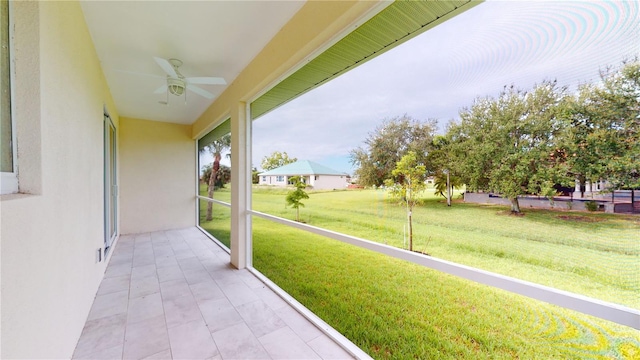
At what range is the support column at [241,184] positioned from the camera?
3.22 metres

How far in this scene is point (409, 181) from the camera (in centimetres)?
163

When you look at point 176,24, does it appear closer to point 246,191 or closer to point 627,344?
point 246,191

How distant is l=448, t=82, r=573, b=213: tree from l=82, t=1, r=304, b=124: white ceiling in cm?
163

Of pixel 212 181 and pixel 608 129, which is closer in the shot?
pixel 608 129

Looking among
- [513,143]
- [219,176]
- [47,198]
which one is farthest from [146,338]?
[219,176]

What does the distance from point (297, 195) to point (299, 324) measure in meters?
1.34

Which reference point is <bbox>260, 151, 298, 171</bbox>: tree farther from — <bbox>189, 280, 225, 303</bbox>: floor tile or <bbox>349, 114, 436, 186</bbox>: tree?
<bbox>189, 280, 225, 303</bbox>: floor tile

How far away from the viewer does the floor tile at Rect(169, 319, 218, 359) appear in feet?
5.61

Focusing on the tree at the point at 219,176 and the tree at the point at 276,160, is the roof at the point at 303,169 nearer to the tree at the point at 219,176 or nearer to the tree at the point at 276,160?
the tree at the point at 276,160

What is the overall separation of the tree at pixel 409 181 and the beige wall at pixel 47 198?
1.89 m

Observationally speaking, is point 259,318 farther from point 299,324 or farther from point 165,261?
point 165,261

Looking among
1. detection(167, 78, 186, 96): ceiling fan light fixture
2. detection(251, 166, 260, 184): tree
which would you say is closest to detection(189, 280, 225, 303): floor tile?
detection(251, 166, 260, 184): tree

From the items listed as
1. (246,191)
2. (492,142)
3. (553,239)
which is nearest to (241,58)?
(246,191)

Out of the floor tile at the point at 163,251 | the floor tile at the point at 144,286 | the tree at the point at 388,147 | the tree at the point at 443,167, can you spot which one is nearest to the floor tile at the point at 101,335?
A: the floor tile at the point at 144,286
